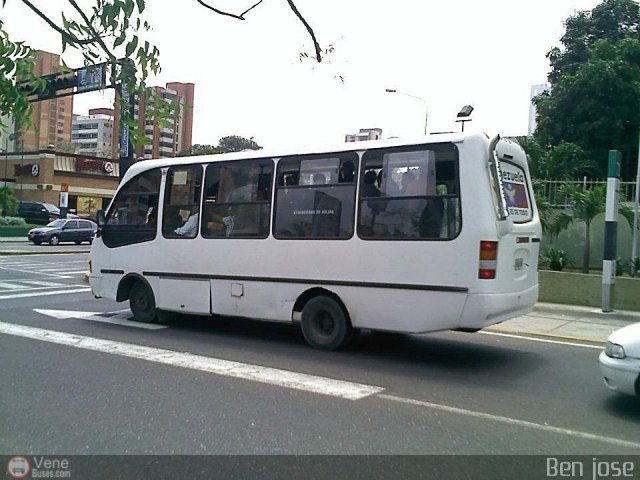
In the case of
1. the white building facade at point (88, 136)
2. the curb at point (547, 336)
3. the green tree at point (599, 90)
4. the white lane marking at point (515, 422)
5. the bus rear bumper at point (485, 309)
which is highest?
the white building facade at point (88, 136)

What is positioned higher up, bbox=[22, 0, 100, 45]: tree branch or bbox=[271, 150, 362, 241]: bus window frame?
bbox=[22, 0, 100, 45]: tree branch

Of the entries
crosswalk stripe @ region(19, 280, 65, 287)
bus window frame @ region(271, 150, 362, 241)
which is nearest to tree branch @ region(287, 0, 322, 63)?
bus window frame @ region(271, 150, 362, 241)

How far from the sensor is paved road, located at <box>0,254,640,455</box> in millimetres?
5074

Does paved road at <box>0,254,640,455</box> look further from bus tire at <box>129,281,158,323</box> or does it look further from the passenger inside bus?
the passenger inside bus

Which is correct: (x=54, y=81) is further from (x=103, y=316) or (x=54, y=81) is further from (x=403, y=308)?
(x=103, y=316)

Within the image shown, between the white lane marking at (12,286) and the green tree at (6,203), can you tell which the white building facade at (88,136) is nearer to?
the green tree at (6,203)

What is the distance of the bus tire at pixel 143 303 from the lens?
10375mm

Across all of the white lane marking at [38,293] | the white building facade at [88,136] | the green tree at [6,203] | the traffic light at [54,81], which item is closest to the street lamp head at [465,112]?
the traffic light at [54,81]

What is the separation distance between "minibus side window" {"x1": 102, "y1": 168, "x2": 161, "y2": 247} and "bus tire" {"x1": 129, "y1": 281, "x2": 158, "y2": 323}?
2.64 ft

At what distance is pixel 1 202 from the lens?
1767 inches

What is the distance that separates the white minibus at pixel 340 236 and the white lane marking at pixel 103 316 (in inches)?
10.0

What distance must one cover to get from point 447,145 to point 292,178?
2376 mm
